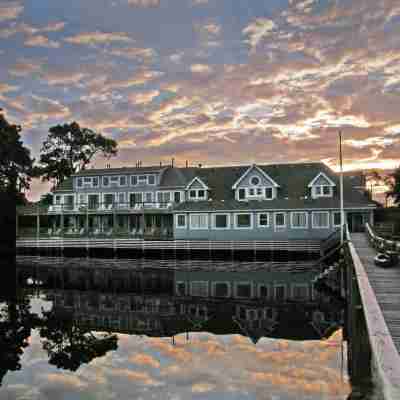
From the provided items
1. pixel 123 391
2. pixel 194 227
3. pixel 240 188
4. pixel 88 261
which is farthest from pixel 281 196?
pixel 123 391

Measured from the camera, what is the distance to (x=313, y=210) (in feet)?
133

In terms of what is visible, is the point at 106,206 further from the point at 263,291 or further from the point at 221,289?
the point at 263,291

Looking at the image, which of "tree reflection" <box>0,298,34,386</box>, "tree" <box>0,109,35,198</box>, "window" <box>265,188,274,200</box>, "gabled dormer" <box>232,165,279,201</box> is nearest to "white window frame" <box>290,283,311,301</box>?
"tree reflection" <box>0,298,34,386</box>

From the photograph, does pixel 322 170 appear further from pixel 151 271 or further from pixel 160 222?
pixel 151 271

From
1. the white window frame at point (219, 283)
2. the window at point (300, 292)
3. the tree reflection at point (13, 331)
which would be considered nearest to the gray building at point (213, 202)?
the white window frame at point (219, 283)

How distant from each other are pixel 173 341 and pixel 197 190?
3288 centimetres

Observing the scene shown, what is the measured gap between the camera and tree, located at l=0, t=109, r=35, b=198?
181 feet

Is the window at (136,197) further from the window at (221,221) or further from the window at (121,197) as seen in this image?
the window at (221,221)

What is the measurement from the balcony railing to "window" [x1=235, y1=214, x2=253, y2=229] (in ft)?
25.7

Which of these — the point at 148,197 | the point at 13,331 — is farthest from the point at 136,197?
the point at 13,331

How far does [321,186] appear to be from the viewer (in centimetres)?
4403

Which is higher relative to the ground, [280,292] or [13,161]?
[13,161]

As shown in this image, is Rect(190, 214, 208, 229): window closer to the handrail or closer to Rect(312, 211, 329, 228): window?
Rect(312, 211, 329, 228): window

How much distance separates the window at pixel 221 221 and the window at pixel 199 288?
578 inches
